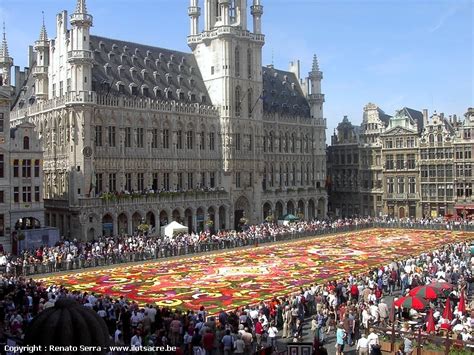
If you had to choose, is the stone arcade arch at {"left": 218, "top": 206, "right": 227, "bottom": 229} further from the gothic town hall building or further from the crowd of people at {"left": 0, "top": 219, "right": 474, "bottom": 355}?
the crowd of people at {"left": 0, "top": 219, "right": 474, "bottom": 355}

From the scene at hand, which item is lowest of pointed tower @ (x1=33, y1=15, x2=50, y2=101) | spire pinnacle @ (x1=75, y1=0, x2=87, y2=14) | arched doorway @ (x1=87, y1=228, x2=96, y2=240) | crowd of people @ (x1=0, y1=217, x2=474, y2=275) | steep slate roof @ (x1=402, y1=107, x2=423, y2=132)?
crowd of people @ (x1=0, y1=217, x2=474, y2=275)

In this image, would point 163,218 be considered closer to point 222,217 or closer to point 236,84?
point 222,217

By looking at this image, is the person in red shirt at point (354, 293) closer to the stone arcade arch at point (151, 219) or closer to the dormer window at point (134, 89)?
the stone arcade arch at point (151, 219)

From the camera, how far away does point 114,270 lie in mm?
42812

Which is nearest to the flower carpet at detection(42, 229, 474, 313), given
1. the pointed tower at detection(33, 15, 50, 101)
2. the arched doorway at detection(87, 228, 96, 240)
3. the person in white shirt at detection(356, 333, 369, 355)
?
the person in white shirt at detection(356, 333, 369, 355)

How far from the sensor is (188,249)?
171 feet

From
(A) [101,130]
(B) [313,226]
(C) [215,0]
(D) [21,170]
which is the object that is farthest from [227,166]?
(D) [21,170]

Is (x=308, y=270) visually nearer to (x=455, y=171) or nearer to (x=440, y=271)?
(x=440, y=271)

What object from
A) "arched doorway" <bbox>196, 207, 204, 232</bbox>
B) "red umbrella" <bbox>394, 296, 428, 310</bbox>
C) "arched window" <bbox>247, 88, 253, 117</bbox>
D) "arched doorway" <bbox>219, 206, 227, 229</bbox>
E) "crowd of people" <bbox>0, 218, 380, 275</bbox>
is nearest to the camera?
"red umbrella" <bbox>394, 296, 428, 310</bbox>

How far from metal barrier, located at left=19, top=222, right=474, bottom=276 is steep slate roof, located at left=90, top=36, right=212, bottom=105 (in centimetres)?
2154

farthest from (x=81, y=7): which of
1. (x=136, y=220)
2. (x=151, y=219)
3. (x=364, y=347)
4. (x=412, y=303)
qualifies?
(x=364, y=347)

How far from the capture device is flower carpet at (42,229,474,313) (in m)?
33.2

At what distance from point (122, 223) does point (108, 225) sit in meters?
2.17

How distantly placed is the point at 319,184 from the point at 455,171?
66.6ft
